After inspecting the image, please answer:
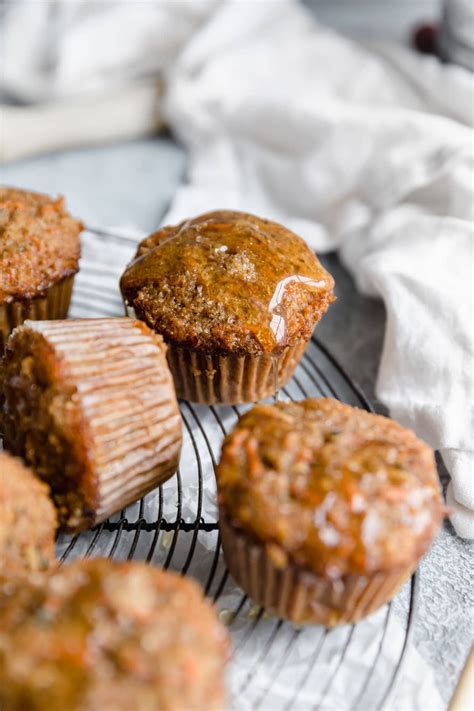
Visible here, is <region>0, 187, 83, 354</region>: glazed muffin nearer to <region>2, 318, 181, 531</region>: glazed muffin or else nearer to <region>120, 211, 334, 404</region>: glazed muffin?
<region>120, 211, 334, 404</region>: glazed muffin

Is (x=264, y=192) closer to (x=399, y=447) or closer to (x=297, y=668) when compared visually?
(x=399, y=447)

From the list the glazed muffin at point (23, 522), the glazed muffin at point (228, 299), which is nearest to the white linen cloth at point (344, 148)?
the glazed muffin at point (228, 299)

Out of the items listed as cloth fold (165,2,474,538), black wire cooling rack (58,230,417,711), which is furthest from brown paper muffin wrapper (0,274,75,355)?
cloth fold (165,2,474,538)

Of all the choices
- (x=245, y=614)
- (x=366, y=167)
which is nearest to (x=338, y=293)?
(x=366, y=167)

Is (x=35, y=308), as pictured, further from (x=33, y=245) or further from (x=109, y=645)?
(x=109, y=645)

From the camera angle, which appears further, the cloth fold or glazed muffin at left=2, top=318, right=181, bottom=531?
the cloth fold

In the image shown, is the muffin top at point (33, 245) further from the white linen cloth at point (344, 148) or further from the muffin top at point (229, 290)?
the white linen cloth at point (344, 148)

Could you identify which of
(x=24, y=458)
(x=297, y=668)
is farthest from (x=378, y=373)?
(x=24, y=458)
